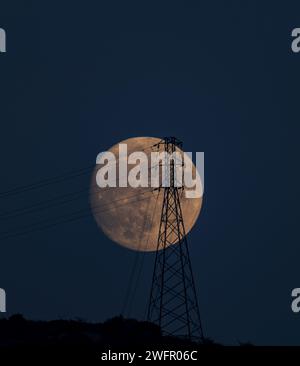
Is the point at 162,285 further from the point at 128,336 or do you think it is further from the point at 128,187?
the point at 128,187

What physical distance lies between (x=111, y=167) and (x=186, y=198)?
39.2 feet

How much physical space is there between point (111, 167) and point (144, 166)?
14.2 metres

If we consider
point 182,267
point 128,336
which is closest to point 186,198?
point 182,267

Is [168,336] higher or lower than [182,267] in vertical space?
lower

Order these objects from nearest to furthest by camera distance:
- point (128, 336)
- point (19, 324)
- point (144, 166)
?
point (128, 336), point (19, 324), point (144, 166)
